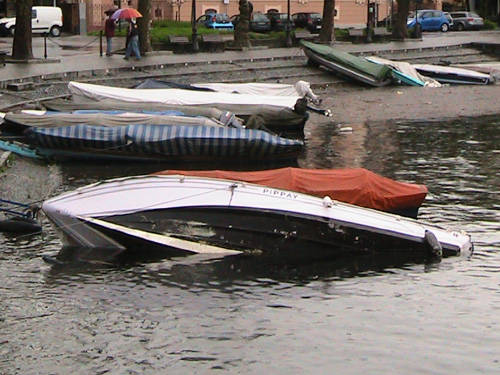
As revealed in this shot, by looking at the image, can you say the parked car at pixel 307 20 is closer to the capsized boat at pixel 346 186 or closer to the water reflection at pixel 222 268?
the capsized boat at pixel 346 186

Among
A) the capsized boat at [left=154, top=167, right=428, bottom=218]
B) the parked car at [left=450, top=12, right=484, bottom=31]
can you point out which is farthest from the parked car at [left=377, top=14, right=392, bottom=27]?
the capsized boat at [left=154, top=167, right=428, bottom=218]

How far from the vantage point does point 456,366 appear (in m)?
13.5

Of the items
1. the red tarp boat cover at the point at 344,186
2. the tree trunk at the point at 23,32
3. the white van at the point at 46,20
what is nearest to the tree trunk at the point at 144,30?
the tree trunk at the point at 23,32

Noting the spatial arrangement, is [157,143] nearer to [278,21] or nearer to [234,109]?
[234,109]

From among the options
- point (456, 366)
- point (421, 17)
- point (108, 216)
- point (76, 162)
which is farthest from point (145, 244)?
point (421, 17)

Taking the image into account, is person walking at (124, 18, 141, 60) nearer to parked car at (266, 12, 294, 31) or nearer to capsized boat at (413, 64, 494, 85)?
capsized boat at (413, 64, 494, 85)

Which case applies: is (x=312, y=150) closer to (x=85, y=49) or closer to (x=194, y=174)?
(x=194, y=174)

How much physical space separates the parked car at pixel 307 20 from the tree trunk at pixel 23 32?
30.7 meters

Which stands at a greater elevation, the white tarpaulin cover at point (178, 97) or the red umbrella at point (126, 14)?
the red umbrella at point (126, 14)

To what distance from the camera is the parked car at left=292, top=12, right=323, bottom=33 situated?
2761 inches

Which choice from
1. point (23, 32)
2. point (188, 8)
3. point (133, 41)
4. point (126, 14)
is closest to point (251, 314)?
point (23, 32)

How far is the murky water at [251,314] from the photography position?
13602 mm

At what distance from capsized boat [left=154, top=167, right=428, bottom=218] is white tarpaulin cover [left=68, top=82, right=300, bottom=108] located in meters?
11.6

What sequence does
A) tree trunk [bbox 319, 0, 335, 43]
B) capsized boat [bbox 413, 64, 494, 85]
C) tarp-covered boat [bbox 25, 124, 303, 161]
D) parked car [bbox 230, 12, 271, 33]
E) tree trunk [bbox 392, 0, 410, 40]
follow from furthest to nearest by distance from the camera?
parked car [bbox 230, 12, 271, 33] → tree trunk [bbox 392, 0, 410, 40] → tree trunk [bbox 319, 0, 335, 43] → capsized boat [bbox 413, 64, 494, 85] → tarp-covered boat [bbox 25, 124, 303, 161]
